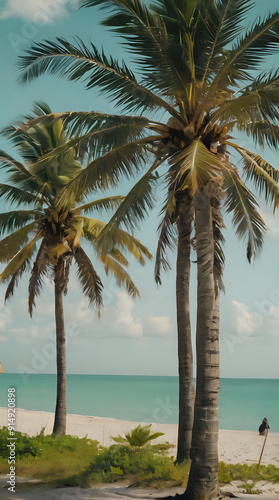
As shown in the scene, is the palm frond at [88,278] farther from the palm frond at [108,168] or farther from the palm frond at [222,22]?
the palm frond at [222,22]

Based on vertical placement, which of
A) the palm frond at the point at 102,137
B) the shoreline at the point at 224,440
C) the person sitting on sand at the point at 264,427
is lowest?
the shoreline at the point at 224,440

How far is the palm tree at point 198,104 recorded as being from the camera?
9039 mm

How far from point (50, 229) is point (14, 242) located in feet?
4.00

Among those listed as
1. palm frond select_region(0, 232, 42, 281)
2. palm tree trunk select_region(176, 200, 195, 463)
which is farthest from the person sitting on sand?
palm frond select_region(0, 232, 42, 281)

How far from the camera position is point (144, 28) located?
9.55m

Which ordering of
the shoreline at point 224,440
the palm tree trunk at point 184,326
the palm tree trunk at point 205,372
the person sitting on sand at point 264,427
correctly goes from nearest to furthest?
the palm tree trunk at point 205,372
the person sitting on sand at point 264,427
the palm tree trunk at point 184,326
the shoreline at point 224,440

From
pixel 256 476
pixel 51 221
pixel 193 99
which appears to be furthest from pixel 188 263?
pixel 51 221

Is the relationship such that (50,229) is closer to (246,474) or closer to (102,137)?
(102,137)

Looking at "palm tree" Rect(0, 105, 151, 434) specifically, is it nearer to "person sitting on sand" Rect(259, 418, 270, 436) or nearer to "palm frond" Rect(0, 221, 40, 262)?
"palm frond" Rect(0, 221, 40, 262)

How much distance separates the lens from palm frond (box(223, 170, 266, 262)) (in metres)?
11.3

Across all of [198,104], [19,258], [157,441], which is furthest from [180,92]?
[157,441]

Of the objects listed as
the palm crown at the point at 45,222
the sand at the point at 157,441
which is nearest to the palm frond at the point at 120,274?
the palm crown at the point at 45,222

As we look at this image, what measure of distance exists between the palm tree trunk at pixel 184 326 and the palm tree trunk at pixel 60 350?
216 inches

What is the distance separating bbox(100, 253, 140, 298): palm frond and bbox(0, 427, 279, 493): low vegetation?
6.06 m
